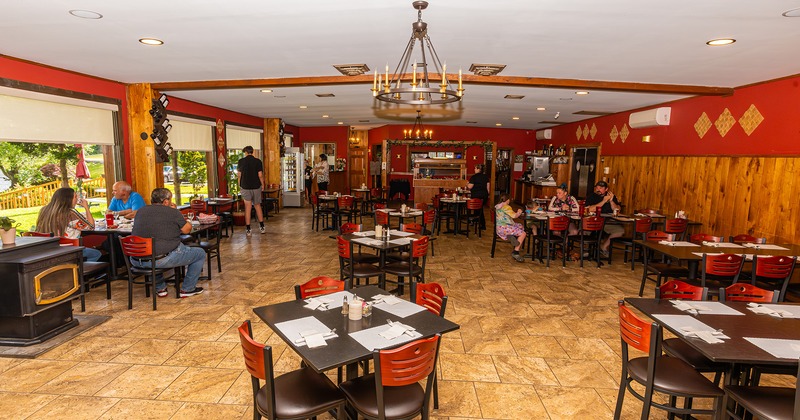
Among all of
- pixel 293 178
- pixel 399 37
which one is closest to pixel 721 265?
pixel 399 37

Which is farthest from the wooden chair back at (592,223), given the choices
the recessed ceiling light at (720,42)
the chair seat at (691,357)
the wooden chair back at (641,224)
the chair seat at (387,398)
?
the chair seat at (387,398)

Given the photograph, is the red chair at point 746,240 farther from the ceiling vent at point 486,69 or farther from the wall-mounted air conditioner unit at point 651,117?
the ceiling vent at point 486,69

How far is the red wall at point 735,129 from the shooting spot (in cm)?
534

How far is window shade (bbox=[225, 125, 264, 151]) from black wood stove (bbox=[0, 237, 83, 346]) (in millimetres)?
6603

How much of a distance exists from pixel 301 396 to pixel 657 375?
6.76 ft

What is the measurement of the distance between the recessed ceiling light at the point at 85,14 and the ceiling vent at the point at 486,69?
11.8 ft

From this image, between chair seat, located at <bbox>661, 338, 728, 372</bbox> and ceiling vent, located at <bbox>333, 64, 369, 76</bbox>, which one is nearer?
chair seat, located at <bbox>661, 338, 728, 372</bbox>

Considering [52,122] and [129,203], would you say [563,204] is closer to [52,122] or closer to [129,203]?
[129,203]

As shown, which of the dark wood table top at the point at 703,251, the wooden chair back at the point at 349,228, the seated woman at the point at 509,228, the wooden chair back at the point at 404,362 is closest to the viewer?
the wooden chair back at the point at 404,362

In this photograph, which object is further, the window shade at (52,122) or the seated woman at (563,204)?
the seated woman at (563,204)

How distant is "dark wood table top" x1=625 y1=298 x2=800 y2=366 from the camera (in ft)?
7.16

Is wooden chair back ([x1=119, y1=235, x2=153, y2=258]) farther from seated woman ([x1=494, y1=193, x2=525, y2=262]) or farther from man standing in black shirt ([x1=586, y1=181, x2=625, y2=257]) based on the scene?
man standing in black shirt ([x1=586, y1=181, x2=625, y2=257])

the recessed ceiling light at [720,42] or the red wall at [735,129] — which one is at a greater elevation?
the recessed ceiling light at [720,42]

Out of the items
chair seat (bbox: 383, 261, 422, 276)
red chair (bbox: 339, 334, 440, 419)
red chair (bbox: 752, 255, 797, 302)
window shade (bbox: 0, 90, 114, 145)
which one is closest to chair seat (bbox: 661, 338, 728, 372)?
red chair (bbox: 339, 334, 440, 419)
